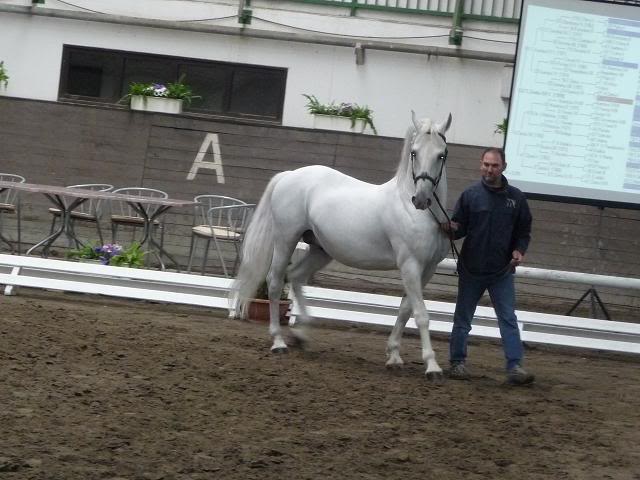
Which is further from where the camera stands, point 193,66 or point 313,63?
point 193,66

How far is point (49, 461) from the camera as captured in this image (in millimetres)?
5043

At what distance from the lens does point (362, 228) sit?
830cm

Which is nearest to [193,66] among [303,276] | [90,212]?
[90,212]

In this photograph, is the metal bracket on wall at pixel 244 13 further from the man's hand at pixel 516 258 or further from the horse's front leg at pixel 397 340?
the man's hand at pixel 516 258

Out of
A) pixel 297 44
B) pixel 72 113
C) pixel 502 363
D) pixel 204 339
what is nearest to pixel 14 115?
pixel 72 113

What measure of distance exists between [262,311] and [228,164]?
14.5ft

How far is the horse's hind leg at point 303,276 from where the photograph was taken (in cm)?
882

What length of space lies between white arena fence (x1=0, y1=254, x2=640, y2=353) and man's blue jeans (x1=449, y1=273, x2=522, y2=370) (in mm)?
1913

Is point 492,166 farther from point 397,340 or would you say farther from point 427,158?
point 397,340

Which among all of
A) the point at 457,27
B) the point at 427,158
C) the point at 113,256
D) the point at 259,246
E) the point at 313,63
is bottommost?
the point at 113,256

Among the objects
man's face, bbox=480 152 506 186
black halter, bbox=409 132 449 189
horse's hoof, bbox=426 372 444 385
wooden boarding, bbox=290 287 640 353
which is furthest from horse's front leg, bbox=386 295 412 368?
wooden boarding, bbox=290 287 640 353

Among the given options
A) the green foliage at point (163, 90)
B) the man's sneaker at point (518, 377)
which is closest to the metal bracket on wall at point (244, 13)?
the green foliage at point (163, 90)

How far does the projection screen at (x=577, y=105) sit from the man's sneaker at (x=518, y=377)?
3.74 metres

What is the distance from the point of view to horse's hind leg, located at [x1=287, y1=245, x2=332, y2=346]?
8820mm
